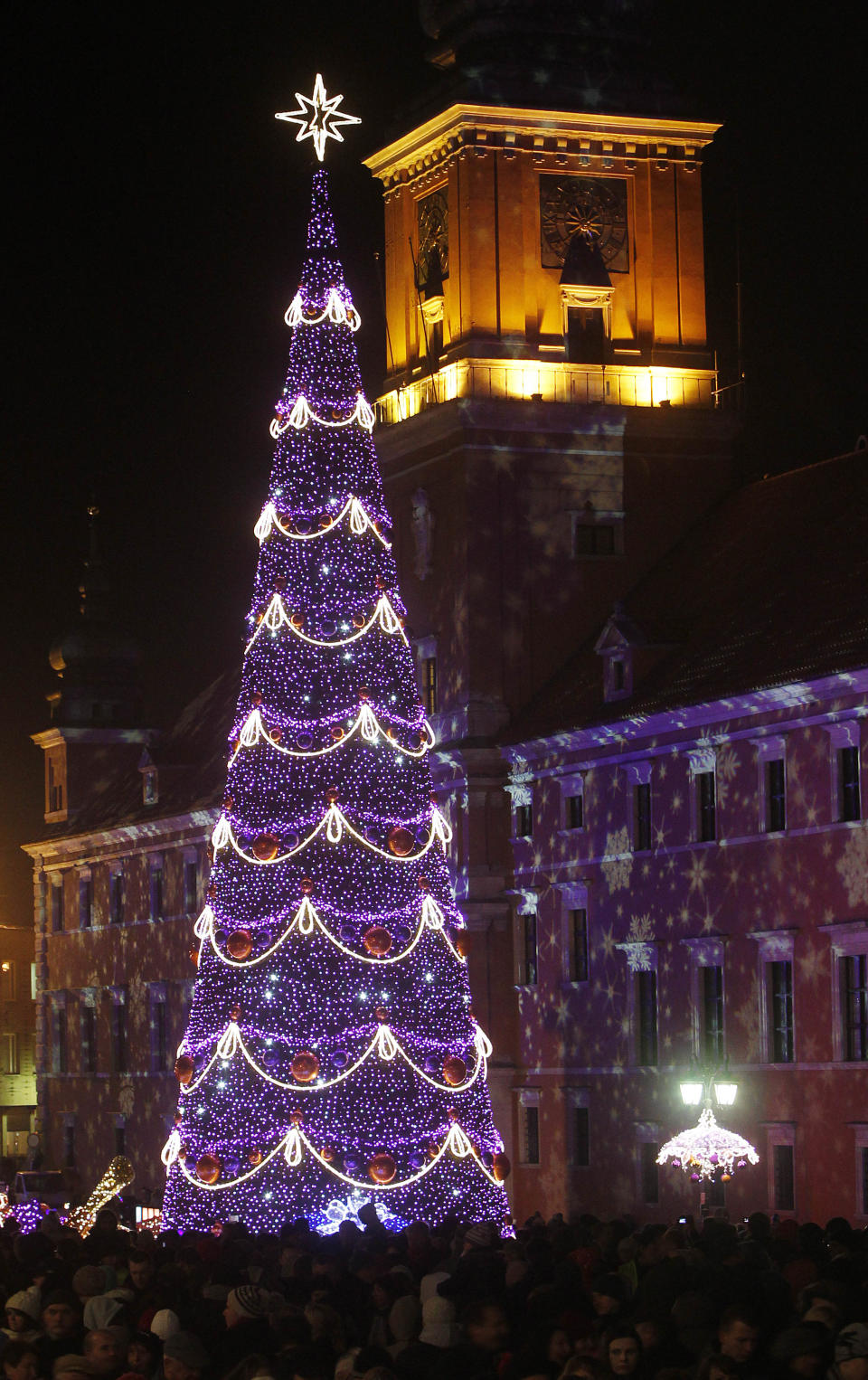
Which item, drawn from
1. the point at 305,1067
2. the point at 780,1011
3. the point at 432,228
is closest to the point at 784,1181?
the point at 780,1011

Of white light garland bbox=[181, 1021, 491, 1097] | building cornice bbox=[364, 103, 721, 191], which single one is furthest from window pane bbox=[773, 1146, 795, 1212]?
building cornice bbox=[364, 103, 721, 191]

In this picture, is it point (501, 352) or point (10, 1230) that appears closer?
point (10, 1230)

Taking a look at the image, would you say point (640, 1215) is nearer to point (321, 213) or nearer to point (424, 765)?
point (424, 765)

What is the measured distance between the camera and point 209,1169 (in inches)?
1247

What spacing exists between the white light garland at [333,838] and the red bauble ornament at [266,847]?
0.07 ft

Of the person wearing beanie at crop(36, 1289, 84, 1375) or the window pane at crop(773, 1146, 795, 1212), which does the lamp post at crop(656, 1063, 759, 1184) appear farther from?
the person wearing beanie at crop(36, 1289, 84, 1375)

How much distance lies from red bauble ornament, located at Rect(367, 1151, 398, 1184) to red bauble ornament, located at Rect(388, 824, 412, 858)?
3274mm

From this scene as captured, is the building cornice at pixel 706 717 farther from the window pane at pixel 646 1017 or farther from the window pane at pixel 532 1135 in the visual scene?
the window pane at pixel 532 1135

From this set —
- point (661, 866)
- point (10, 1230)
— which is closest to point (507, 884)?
point (661, 866)

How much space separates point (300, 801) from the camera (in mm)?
32594

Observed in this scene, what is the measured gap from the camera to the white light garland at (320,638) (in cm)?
3281

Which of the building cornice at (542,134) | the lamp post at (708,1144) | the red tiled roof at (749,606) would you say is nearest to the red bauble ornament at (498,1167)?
the lamp post at (708,1144)

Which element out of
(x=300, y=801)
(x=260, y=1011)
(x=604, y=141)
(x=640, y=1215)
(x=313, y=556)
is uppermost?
(x=604, y=141)

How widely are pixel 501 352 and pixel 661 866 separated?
10085 millimetres
